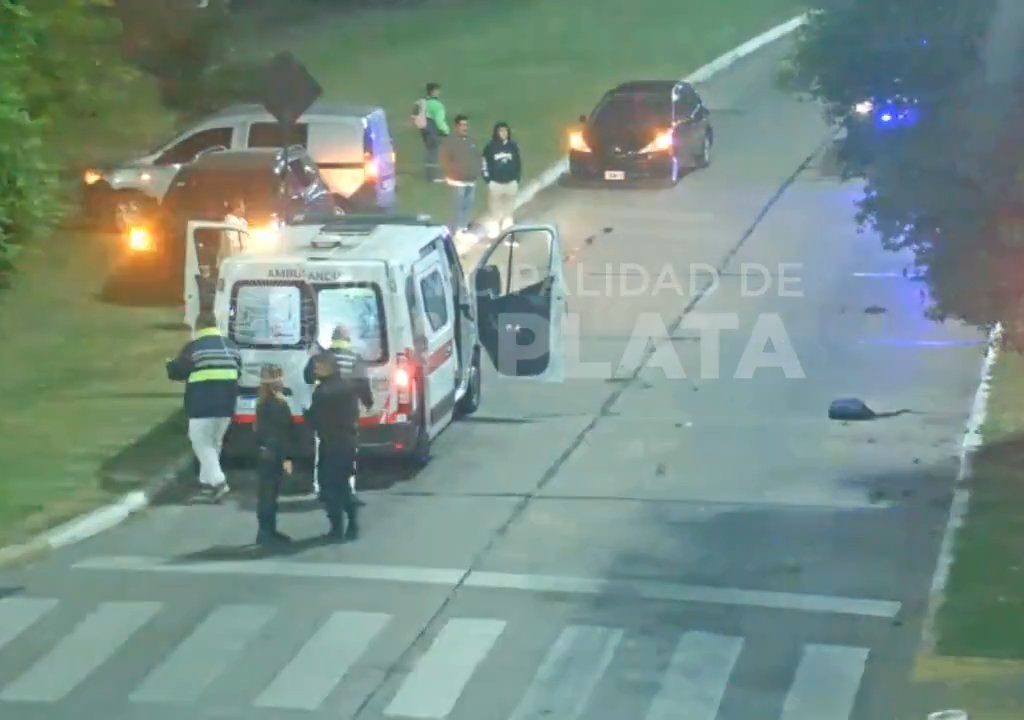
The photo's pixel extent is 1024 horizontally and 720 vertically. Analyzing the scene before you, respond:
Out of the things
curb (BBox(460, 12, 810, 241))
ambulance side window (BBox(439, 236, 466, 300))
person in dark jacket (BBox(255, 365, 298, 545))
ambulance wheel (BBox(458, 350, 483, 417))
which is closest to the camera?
person in dark jacket (BBox(255, 365, 298, 545))

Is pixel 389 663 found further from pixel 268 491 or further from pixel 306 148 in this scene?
pixel 306 148

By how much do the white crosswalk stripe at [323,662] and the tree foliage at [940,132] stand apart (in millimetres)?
5359

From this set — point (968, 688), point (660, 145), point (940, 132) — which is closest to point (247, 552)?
point (968, 688)

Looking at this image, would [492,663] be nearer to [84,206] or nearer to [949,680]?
[949,680]

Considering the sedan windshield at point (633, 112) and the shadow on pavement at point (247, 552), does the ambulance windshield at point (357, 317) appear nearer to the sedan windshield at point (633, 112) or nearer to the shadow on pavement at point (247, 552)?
the shadow on pavement at point (247, 552)

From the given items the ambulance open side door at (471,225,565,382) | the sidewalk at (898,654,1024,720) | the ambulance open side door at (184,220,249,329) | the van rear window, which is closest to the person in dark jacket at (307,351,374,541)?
the ambulance open side door at (184,220,249,329)

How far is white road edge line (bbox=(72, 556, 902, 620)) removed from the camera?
43.1 feet

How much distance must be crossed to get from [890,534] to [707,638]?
3.23m

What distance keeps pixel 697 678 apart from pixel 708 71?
3528cm

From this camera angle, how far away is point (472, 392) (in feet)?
63.4

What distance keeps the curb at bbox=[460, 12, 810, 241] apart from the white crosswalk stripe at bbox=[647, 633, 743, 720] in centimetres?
1589

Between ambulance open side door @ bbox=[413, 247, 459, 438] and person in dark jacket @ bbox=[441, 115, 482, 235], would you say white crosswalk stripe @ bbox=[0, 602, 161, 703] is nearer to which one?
ambulance open side door @ bbox=[413, 247, 459, 438]

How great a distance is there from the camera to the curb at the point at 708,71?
3194cm

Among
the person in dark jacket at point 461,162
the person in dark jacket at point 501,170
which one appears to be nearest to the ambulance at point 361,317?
the person in dark jacket at point 461,162
